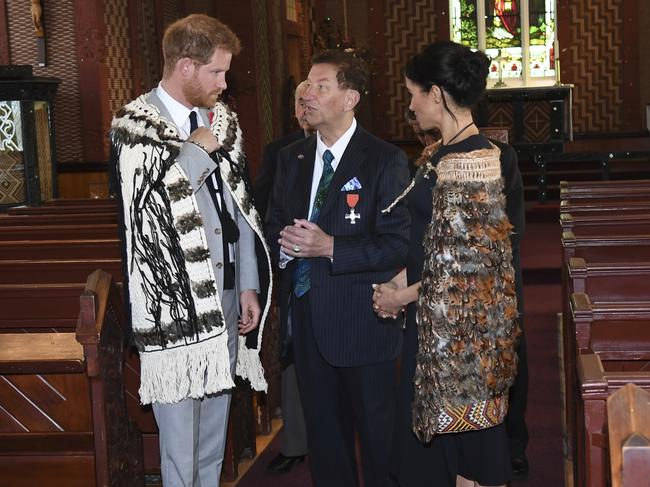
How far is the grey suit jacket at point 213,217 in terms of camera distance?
2986 mm

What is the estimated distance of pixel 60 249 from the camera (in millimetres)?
4707

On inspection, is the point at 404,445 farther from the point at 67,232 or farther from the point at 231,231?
the point at 67,232

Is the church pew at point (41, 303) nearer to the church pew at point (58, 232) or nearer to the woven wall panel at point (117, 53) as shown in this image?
the church pew at point (58, 232)

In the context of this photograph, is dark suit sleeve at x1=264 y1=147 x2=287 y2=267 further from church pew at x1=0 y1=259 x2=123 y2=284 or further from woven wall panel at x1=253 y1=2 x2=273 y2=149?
woven wall panel at x1=253 y1=2 x2=273 y2=149

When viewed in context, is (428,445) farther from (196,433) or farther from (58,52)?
(58,52)

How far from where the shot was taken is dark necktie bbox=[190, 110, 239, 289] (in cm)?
316

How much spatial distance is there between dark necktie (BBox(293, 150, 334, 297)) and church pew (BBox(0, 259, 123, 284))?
3.38 feet

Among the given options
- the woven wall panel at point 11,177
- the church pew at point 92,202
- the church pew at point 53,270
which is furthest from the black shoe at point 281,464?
the woven wall panel at point 11,177

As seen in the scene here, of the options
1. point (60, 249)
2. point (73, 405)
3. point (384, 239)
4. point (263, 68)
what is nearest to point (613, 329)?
point (384, 239)

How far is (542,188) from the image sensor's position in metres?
12.4

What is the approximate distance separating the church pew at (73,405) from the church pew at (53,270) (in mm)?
374

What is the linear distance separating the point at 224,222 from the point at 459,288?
0.86m

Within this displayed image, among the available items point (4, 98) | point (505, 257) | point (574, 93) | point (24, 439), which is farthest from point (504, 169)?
point (574, 93)

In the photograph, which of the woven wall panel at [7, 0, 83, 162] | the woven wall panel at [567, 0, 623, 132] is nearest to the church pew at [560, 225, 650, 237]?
the woven wall panel at [7, 0, 83, 162]
